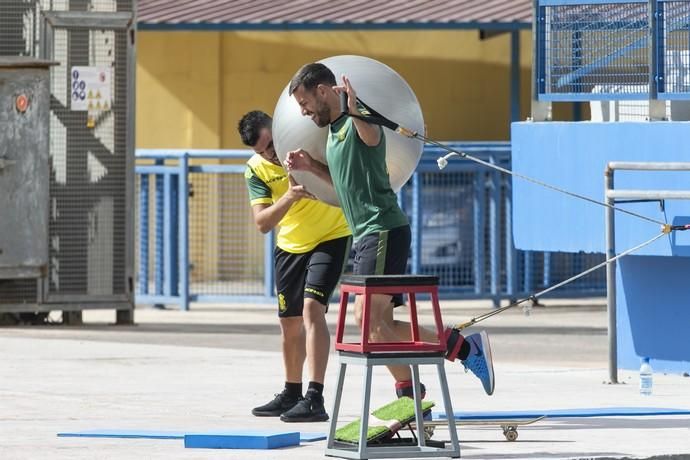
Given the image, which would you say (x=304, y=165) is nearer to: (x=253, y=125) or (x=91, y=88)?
(x=253, y=125)

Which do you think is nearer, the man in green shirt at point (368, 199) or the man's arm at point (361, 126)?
the man's arm at point (361, 126)

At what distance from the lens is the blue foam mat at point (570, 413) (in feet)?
33.1

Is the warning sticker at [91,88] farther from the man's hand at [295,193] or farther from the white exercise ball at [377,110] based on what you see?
the white exercise ball at [377,110]

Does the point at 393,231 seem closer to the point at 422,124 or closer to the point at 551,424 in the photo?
the point at 422,124

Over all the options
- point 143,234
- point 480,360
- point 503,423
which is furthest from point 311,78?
point 143,234

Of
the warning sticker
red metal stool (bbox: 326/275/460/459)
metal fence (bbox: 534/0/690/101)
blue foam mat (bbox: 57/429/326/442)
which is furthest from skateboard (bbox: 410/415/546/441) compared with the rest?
the warning sticker

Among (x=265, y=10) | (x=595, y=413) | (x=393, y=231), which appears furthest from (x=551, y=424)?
(x=265, y=10)

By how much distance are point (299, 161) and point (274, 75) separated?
1424 centimetres

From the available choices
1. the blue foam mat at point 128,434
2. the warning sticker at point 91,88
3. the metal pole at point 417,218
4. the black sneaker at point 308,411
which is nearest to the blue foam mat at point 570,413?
the black sneaker at point 308,411

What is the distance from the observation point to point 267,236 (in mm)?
19266

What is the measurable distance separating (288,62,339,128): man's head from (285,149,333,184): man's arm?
0.88 ft

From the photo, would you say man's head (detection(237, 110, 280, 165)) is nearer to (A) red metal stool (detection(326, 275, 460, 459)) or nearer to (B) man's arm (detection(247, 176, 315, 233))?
(B) man's arm (detection(247, 176, 315, 233))

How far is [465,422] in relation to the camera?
32.5ft

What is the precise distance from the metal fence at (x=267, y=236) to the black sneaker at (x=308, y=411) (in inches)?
350
